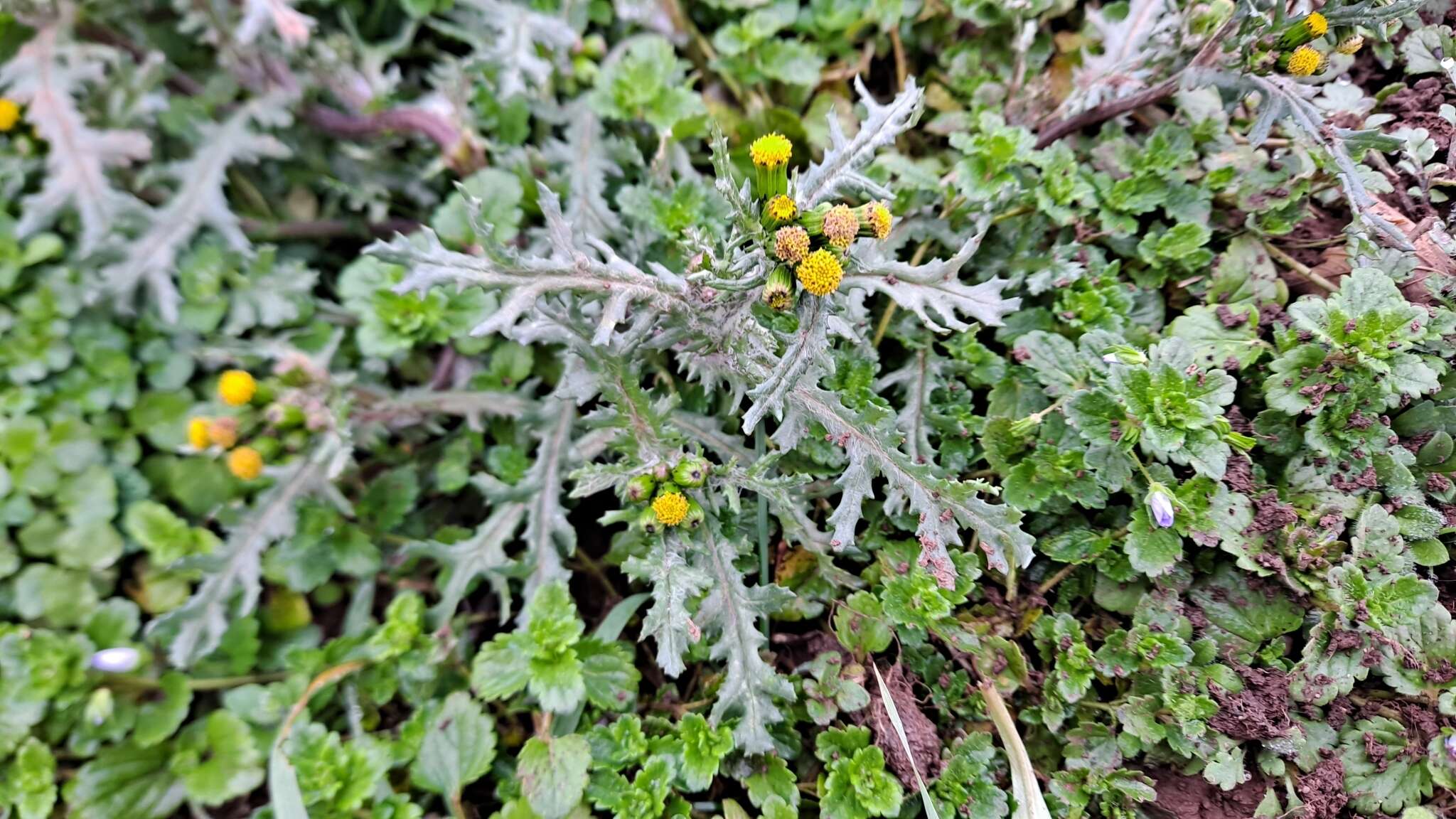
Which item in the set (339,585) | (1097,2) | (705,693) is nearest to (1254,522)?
(705,693)

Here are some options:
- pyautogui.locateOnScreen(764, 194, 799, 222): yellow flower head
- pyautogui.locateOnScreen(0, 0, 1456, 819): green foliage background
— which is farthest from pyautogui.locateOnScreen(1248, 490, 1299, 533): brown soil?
pyautogui.locateOnScreen(764, 194, 799, 222): yellow flower head

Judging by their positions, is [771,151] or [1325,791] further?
[1325,791]

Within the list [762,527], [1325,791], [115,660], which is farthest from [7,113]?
[1325,791]

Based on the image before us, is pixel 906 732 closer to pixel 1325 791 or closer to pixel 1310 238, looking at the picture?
pixel 1325 791

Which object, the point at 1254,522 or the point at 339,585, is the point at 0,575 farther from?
the point at 1254,522

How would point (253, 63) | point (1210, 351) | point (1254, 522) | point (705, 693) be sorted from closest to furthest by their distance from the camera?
point (1254, 522) → point (1210, 351) → point (705, 693) → point (253, 63)

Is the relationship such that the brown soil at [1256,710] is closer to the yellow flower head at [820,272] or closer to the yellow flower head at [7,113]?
the yellow flower head at [820,272]

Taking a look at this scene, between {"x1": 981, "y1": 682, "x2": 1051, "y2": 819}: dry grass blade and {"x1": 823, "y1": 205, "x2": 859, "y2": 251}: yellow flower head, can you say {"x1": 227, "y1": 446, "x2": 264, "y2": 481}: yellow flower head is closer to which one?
{"x1": 823, "y1": 205, "x2": 859, "y2": 251}: yellow flower head
